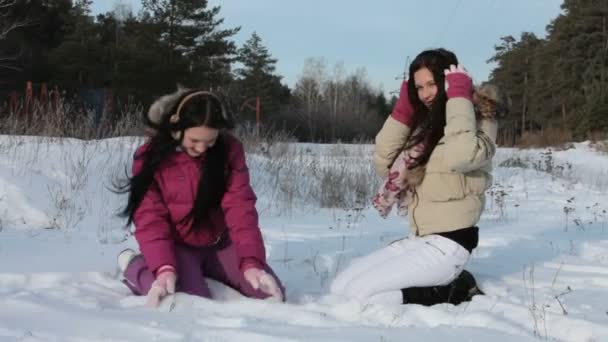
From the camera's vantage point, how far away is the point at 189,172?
3127mm

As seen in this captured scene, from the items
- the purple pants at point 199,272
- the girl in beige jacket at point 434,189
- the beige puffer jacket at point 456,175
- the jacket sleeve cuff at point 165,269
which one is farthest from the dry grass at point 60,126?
the beige puffer jacket at point 456,175

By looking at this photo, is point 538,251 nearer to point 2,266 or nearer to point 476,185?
point 476,185

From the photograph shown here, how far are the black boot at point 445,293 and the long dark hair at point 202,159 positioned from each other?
104cm

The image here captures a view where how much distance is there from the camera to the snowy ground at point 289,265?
241 cm

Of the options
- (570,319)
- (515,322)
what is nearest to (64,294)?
(515,322)

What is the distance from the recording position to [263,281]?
2.94 meters

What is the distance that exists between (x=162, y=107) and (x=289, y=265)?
55.4 inches

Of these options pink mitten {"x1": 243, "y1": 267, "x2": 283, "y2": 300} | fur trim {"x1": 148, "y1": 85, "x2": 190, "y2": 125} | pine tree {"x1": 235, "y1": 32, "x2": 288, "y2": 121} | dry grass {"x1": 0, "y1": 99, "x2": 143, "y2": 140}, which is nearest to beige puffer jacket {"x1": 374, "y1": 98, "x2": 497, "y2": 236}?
pink mitten {"x1": 243, "y1": 267, "x2": 283, "y2": 300}

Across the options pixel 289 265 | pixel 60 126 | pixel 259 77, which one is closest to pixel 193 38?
pixel 259 77

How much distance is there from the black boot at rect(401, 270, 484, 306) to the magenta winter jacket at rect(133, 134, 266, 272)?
0.72 metres

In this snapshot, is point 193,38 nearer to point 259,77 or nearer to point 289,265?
point 259,77

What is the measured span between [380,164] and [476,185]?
0.58 m

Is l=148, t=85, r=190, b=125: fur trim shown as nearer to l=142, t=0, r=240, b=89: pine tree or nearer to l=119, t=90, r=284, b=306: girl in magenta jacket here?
l=119, t=90, r=284, b=306: girl in magenta jacket

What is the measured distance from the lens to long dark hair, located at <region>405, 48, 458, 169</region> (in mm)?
3129
